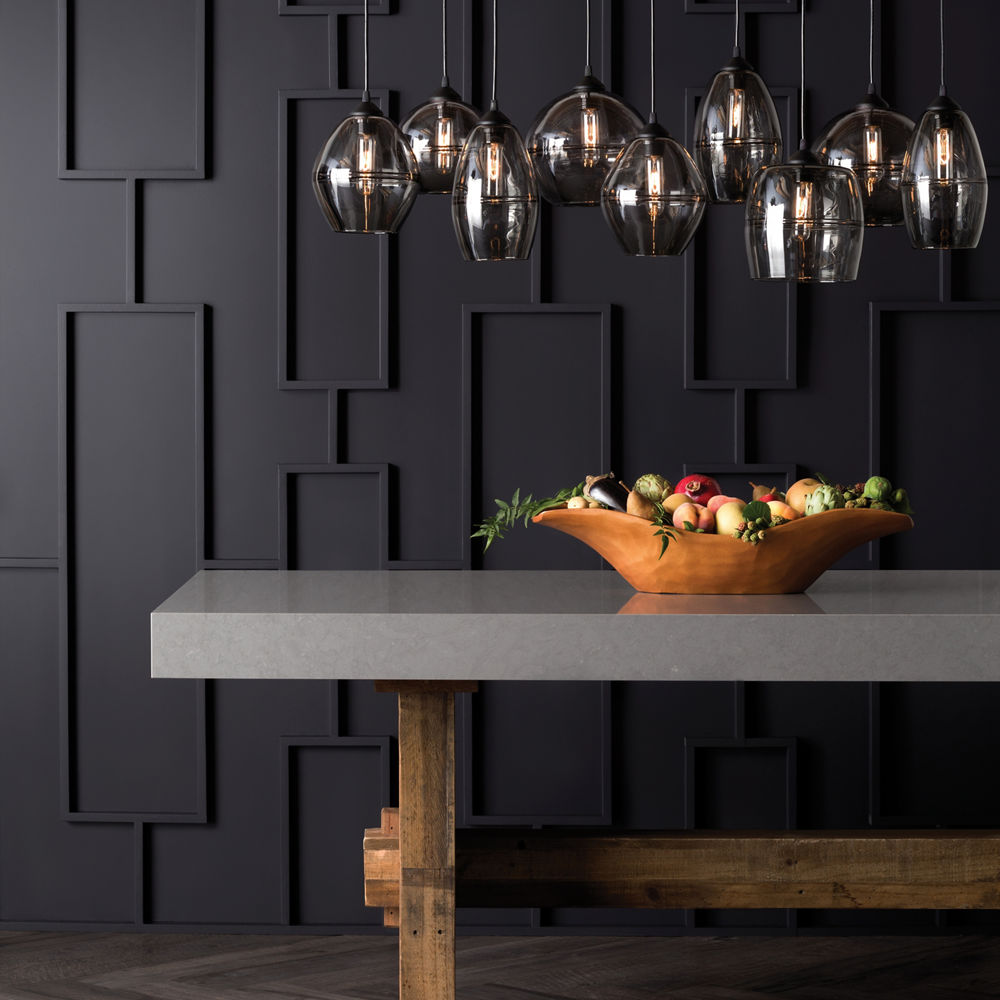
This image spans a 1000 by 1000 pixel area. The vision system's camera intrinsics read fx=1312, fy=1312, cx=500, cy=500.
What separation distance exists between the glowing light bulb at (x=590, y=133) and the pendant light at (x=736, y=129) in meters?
0.20

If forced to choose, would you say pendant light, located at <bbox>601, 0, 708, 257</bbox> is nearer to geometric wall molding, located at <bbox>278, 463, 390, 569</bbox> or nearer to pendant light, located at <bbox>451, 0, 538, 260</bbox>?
pendant light, located at <bbox>451, 0, 538, 260</bbox>

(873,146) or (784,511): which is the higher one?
(873,146)

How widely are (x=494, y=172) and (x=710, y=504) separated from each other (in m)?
0.71

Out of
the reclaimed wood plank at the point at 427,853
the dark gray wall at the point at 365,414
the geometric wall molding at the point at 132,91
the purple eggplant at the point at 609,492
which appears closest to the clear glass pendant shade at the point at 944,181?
the purple eggplant at the point at 609,492

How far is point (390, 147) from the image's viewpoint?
6.59 feet

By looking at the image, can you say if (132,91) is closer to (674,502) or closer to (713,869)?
(674,502)

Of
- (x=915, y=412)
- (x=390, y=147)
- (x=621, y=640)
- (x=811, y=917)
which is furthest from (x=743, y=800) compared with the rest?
(x=390, y=147)

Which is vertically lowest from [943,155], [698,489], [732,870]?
[732,870]

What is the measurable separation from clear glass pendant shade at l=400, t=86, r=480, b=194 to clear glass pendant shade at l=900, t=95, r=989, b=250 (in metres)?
0.76

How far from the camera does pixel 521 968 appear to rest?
10.3 ft

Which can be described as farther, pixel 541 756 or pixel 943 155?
pixel 541 756

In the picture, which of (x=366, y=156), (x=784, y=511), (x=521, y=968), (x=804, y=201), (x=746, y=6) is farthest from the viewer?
(x=746, y=6)

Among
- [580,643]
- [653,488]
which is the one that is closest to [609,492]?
[653,488]

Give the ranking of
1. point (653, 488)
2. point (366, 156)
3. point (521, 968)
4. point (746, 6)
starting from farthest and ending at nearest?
1. point (746, 6)
2. point (521, 968)
3. point (653, 488)
4. point (366, 156)
